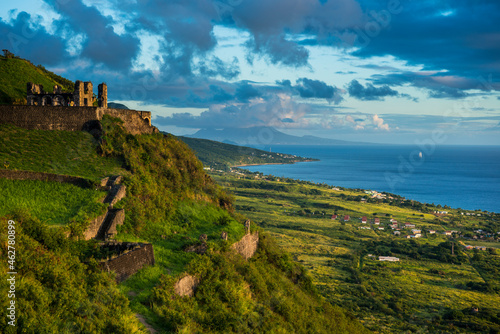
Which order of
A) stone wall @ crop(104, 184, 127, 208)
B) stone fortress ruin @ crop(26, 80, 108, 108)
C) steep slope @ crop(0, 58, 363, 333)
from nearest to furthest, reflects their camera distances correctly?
steep slope @ crop(0, 58, 363, 333) → stone wall @ crop(104, 184, 127, 208) → stone fortress ruin @ crop(26, 80, 108, 108)

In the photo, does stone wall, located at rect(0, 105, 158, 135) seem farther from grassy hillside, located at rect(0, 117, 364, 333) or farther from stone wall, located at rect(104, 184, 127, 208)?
stone wall, located at rect(104, 184, 127, 208)

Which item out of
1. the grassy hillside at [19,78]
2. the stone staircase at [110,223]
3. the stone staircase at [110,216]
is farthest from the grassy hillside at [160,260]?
the grassy hillside at [19,78]

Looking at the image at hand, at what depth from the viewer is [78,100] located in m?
28.3

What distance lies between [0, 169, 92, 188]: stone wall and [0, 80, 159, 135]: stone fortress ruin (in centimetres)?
607

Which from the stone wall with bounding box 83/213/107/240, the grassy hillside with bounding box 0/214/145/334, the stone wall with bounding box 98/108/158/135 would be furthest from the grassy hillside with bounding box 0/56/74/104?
the grassy hillside with bounding box 0/214/145/334

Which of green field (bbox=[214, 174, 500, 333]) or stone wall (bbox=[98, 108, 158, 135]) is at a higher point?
stone wall (bbox=[98, 108, 158, 135])

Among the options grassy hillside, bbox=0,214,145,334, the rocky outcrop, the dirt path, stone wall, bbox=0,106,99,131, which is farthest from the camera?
stone wall, bbox=0,106,99,131

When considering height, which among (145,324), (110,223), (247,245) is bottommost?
(247,245)

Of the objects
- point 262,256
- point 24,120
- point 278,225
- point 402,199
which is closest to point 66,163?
point 24,120

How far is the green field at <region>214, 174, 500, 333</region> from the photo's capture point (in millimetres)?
51000

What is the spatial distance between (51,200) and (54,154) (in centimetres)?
533

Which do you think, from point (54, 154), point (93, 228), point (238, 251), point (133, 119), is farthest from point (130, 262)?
point (133, 119)

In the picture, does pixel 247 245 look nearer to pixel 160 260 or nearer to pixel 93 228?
pixel 160 260

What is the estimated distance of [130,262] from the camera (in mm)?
16156
